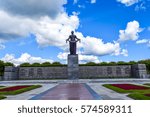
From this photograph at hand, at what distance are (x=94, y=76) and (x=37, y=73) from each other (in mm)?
10611

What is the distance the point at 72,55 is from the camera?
3856 centimetres

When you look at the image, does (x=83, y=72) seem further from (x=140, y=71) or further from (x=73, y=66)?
(x=140, y=71)

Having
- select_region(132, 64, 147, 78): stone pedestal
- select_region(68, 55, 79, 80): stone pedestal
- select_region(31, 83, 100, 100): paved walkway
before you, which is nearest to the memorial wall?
select_region(132, 64, 147, 78): stone pedestal

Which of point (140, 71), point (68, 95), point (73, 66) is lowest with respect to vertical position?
point (68, 95)

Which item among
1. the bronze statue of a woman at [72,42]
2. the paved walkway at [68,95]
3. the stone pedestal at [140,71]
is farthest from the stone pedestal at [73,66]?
the paved walkway at [68,95]

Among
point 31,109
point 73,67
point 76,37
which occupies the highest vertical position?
point 76,37

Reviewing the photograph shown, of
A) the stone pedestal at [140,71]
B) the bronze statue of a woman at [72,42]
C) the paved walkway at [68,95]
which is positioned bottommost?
the paved walkway at [68,95]

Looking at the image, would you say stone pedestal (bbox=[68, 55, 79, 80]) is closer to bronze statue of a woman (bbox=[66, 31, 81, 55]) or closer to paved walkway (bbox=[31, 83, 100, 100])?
bronze statue of a woman (bbox=[66, 31, 81, 55])

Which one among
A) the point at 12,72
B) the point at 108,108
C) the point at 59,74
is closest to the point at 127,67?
the point at 59,74

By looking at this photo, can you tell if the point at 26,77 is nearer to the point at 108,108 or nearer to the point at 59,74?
the point at 59,74

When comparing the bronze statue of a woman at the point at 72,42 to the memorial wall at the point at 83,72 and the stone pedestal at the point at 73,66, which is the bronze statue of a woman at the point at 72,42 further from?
the memorial wall at the point at 83,72

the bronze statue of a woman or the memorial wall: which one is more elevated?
the bronze statue of a woman

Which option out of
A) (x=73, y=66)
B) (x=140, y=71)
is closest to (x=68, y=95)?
(x=73, y=66)

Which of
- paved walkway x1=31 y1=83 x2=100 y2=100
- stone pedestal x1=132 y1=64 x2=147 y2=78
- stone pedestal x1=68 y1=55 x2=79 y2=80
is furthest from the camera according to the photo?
stone pedestal x1=132 y1=64 x2=147 y2=78
